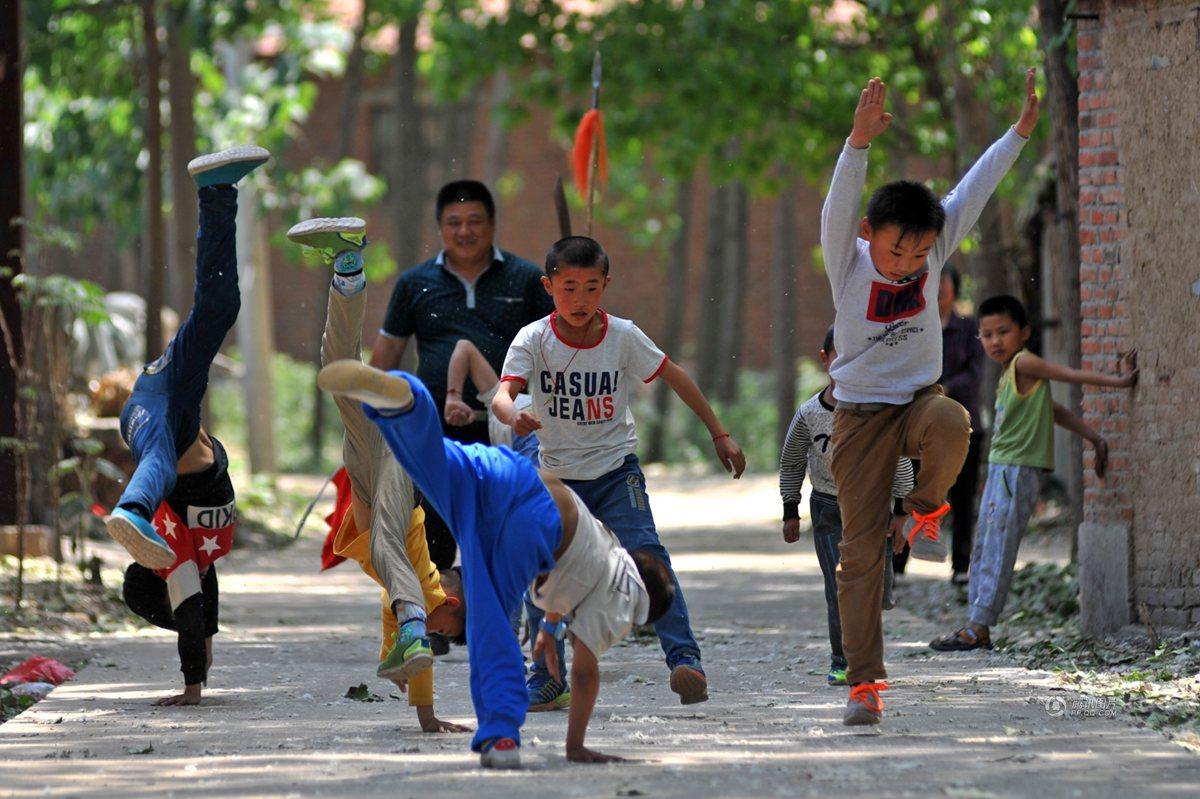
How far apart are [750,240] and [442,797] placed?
34.2 metres

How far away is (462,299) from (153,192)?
8.24 m

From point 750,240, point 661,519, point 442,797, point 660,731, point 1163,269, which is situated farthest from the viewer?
point 750,240

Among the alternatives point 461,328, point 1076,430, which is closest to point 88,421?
point 461,328

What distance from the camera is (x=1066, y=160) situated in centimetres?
1086

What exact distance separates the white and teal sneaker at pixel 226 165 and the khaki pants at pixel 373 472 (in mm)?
720

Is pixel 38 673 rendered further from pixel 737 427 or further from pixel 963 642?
pixel 737 427

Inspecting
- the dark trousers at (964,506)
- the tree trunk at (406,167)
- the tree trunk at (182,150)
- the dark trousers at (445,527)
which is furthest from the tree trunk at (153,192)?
the tree trunk at (406,167)

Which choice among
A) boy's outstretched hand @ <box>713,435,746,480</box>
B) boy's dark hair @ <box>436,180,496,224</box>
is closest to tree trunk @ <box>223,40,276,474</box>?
boy's dark hair @ <box>436,180,496,224</box>

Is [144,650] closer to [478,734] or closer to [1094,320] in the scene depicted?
[478,734]

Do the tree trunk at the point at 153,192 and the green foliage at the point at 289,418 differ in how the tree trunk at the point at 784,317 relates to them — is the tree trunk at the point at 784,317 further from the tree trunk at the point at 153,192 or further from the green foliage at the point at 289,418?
the tree trunk at the point at 153,192

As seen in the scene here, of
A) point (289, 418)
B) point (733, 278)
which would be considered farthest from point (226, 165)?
point (733, 278)

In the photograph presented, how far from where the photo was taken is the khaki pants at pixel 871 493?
671 cm

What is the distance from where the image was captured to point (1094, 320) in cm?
903

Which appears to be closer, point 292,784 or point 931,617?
point 292,784
